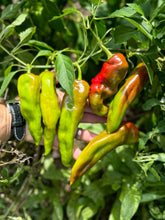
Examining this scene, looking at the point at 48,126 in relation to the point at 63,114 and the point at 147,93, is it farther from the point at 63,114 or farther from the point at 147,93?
the point at 147,93

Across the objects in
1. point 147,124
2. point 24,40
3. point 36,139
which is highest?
point 24,40

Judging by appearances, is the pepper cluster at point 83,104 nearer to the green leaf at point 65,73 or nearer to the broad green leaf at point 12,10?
the green leaf at point 65,73

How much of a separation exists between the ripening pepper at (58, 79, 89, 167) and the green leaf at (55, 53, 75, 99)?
0.11 m

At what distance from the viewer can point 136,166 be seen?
1.62m

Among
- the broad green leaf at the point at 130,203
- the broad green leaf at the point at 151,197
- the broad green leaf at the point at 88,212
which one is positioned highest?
the broad green leaf at the point at 130,203

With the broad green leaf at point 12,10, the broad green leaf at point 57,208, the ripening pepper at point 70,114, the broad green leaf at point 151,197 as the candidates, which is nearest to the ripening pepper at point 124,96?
the ripening pepper at point 70,114

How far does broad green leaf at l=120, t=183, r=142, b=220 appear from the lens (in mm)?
1433

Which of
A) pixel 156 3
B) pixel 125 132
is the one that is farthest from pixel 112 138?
pixel 156 3

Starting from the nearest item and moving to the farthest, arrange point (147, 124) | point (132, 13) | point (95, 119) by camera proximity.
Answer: point (132, 13) < point (95, 119) < point (147, 124)

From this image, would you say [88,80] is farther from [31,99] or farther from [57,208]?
[57,208]

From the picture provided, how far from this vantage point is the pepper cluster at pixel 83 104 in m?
1.23

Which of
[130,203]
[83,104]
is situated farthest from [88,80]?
[130,203]

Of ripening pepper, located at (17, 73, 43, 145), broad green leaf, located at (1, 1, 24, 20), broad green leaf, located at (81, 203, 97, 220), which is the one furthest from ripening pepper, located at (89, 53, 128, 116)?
broad green leaf, located at (81, 203, 97, 220)

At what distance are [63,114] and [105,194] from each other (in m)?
0.75
